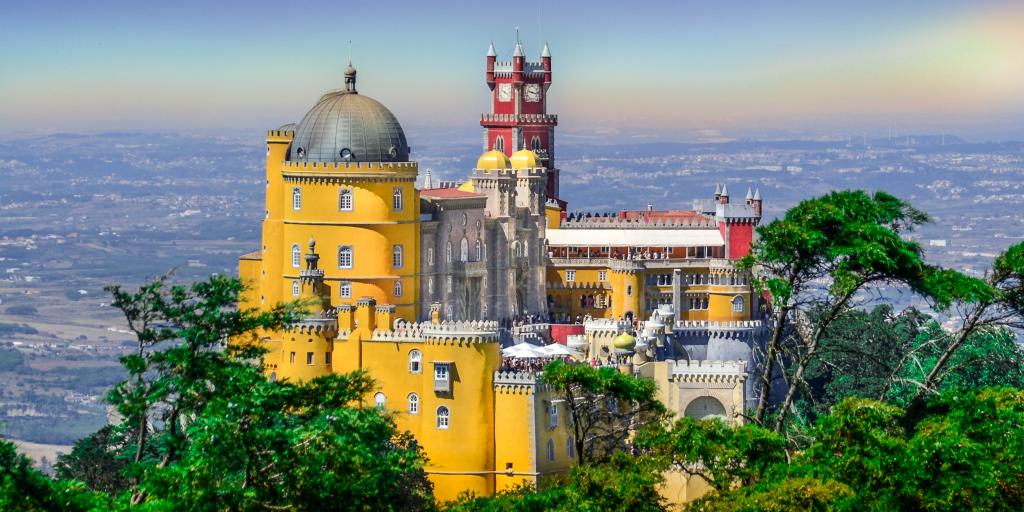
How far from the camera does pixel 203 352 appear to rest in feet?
201

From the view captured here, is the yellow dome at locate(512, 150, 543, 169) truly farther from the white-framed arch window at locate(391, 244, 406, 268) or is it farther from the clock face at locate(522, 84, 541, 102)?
the clock face at locate(522, 84, 541, 102)

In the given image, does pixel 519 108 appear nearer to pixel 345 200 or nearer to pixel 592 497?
pixel 345 200

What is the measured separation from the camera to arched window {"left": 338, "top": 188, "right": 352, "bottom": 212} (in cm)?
9794

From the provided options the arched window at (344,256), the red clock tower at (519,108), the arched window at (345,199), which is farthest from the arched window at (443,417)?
the red clock tower at (519,108)

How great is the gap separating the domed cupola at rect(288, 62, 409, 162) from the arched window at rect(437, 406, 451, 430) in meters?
15.5

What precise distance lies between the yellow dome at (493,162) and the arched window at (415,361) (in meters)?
23.8

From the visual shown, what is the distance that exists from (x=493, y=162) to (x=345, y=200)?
1592 centimetres

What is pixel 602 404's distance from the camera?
86.4 metres

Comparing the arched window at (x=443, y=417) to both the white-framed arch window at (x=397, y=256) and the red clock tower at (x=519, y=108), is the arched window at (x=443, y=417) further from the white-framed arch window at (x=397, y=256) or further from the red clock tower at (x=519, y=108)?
the red clock tower at (x=519, y=108)

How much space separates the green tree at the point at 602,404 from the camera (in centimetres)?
8394

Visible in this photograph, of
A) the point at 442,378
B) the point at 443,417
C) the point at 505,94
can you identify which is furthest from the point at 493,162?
the point at 443,417

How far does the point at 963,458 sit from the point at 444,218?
45724mm

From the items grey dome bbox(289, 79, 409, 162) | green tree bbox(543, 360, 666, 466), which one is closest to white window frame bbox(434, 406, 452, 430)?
green tree bbox(543, 360, 666, 466)

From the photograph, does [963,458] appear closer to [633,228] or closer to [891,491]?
[891,491]
